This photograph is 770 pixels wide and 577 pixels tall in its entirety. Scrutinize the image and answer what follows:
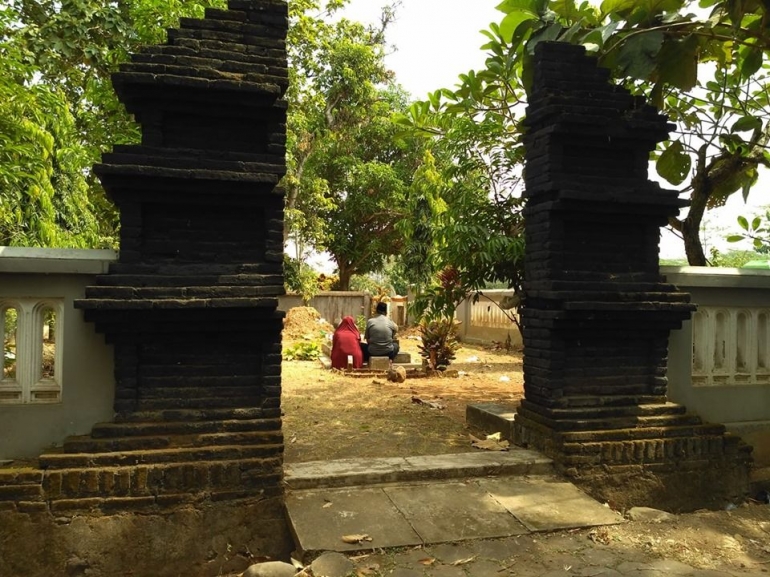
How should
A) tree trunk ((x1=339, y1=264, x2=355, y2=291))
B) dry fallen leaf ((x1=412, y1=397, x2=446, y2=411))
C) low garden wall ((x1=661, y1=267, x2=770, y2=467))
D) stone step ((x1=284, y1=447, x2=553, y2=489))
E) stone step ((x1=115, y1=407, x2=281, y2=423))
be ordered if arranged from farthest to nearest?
tree trunk ((x1=339, y1=264, x2=355, y2=291))
dry fallen leaf ((x1=412, y1=397, x2=446, y2=411))
low garden wall ((x1=661, y1=267, x2=770, y2=467))
stone step ((x1=284, y1=447, x2=553, y2=489))
stone step ((x1=115, y1=407, x2=281, y2=423))

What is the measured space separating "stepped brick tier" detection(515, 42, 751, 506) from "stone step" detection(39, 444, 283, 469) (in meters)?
2.52

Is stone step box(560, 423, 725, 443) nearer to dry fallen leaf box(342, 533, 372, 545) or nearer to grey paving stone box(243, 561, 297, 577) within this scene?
dry fallen leaf box(342, 533, 372, 545)

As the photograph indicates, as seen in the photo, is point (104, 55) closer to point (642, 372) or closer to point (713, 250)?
point (642, 372)

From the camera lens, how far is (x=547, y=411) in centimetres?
500

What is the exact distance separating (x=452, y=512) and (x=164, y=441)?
212 centimetres

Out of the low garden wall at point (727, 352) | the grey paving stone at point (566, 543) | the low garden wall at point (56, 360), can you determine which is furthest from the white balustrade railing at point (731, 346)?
the low garden wall at point (56, 360)

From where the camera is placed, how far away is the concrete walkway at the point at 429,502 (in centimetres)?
374

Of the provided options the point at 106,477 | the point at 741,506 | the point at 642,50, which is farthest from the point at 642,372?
the point at 106,477

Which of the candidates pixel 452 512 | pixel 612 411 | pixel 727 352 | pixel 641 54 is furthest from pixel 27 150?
pixel 727 352

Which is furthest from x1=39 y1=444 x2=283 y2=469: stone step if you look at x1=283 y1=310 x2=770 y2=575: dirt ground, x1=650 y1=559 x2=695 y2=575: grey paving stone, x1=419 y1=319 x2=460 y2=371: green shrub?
x1=419 y1=319 x2=460 y2=371: green shrub

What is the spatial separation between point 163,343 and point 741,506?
16.7 feet

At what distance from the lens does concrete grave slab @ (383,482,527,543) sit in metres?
3.80

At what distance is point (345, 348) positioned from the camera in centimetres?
1104

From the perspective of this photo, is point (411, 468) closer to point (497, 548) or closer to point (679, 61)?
point (497, 548)
